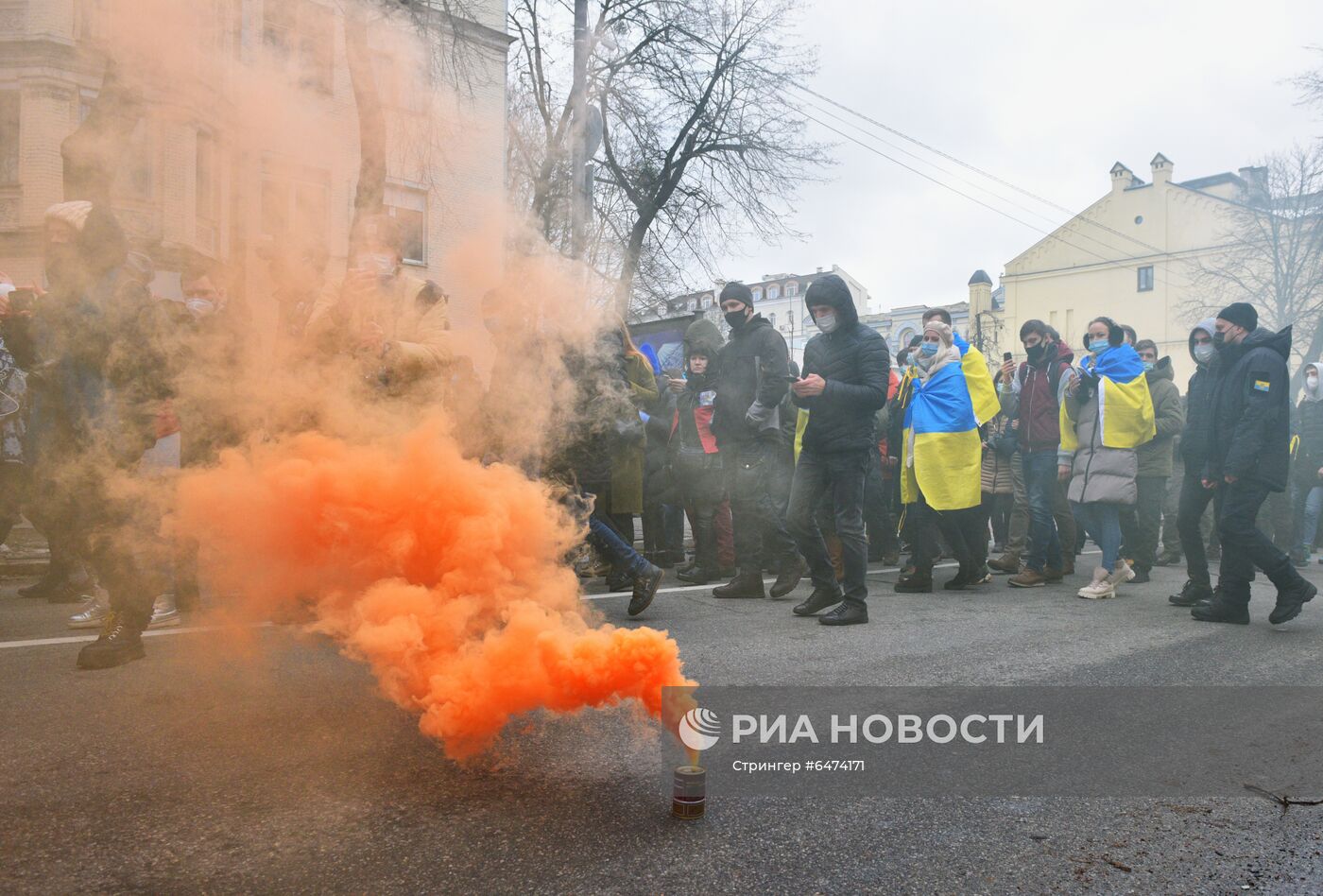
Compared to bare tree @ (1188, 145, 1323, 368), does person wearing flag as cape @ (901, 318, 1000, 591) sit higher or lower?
lower

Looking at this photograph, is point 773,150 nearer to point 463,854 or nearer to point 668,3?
point 668,3

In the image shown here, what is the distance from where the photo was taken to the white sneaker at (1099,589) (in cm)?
706

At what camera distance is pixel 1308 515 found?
401 inches

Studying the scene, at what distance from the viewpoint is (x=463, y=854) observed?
254 centimetres

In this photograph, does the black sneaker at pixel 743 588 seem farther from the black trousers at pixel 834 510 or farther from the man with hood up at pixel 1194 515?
the man with hood up at pixel 1194 515

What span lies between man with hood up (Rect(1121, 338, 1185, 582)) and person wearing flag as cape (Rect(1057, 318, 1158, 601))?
0.45m

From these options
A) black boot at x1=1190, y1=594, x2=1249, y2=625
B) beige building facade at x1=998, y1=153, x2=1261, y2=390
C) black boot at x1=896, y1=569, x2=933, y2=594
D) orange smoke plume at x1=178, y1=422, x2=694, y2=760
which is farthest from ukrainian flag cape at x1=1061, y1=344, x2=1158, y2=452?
beige building facade at x1=998, y1=153, x2=1261, y2=390

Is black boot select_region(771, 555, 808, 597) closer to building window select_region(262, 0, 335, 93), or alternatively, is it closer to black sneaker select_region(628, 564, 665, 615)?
black sneaker select_region(628, 564, 665, 615)

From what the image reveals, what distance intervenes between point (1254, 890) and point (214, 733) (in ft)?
10.6

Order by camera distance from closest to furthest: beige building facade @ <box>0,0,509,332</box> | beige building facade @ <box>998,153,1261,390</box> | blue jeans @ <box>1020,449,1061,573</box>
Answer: beige building facade @ <box>0,0,509,332</box> → blue jeans @ <box>1020,449,1061,573</box> → beige building facade @ <box>998,153,1261,390</box>

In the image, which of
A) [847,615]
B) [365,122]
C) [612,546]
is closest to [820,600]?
[847,615]

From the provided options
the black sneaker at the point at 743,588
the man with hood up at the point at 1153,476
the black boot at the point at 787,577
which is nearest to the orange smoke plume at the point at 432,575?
the black sneaker at the point at 743,588

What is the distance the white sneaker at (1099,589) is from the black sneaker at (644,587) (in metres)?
3.31

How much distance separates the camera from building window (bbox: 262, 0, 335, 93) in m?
4.25
